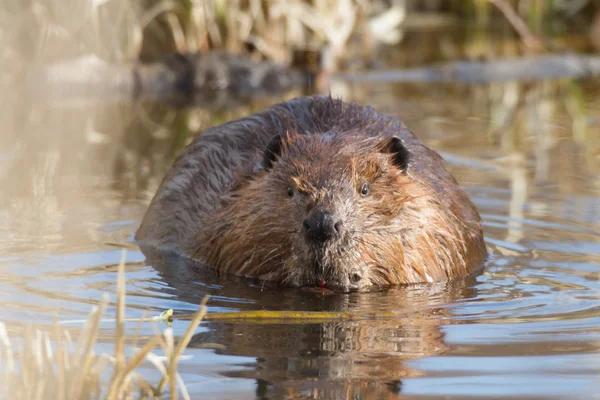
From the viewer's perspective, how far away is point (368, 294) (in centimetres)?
422

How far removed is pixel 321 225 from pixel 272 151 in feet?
2.26

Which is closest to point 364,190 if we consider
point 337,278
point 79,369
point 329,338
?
point 337,278

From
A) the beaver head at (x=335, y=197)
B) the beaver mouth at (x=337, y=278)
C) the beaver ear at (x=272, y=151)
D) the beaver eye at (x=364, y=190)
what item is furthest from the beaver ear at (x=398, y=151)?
the beaver mouth at (x=337, y=278)

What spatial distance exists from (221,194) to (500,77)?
7477mm

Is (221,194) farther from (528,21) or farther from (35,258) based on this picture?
(528,21)

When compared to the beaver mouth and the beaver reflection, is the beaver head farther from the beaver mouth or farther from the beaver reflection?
the beaver reflection

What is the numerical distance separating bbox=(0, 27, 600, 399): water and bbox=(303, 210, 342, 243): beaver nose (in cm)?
29

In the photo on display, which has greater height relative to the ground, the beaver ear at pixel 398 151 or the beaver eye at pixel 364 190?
the beaver ear at pixel 398 151

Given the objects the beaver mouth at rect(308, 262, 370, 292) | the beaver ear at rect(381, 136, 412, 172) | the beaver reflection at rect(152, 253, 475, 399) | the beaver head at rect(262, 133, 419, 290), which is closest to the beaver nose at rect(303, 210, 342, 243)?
the beaver head at rect(262, 133, 419, 290)

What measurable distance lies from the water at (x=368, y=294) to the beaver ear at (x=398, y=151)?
501 mm

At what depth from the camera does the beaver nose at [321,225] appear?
3.86 metres

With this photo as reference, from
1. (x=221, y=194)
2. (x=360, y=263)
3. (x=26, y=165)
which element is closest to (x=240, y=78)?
(x=26, y=165)

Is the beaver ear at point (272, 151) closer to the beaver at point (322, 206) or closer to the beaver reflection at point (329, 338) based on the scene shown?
the beaver at point (322, 206)

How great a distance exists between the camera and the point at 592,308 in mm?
3963
